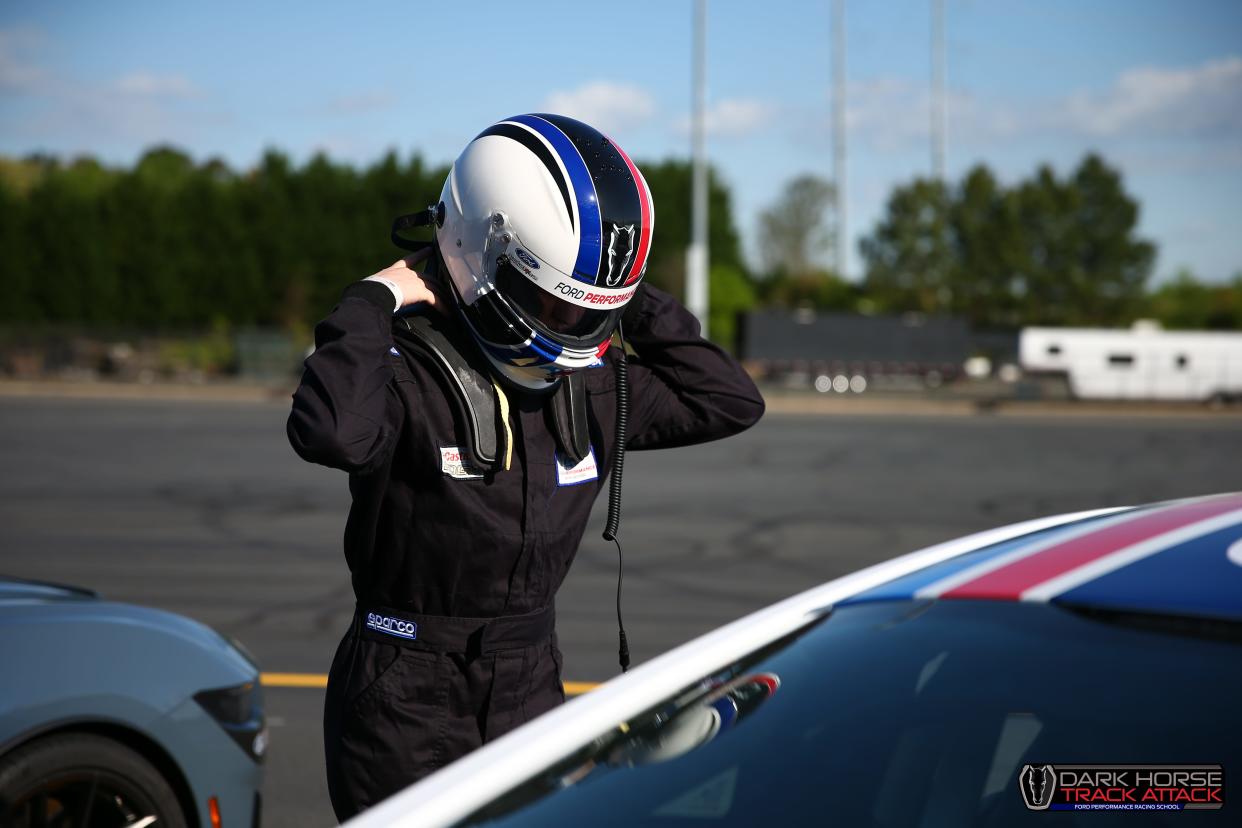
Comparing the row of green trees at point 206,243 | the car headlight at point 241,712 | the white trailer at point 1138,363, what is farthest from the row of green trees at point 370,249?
the car headlight at point 241,712

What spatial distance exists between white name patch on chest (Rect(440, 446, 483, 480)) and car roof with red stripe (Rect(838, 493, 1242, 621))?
2.83 ft

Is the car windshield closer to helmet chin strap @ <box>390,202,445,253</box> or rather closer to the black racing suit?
the black racing suit

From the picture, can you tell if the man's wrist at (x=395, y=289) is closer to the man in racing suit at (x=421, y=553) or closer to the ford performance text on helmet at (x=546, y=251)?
the man in racing suit at (x=421, y=553)

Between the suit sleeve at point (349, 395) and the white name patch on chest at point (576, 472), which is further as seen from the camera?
the white name patch on chest at point (576, 472)

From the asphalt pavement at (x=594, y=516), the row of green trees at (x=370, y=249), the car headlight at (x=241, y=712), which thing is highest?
the row of green trees at (x=370, y=249)

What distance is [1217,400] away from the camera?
37.8 meters

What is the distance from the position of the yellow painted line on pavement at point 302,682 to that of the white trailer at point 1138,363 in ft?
109

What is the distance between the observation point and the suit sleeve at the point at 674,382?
3115 millimetres

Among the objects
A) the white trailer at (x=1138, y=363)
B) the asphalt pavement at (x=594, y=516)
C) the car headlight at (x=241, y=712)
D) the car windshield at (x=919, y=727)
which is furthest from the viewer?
the white trailer at (x=1138, y=363)

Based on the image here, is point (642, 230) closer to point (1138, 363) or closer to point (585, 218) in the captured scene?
point (585, 218)

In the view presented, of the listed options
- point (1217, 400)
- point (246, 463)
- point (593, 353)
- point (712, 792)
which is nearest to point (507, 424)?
point (593, 353)

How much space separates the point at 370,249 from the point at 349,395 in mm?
58567

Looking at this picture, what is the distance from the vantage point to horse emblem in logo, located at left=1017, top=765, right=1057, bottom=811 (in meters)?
1.83

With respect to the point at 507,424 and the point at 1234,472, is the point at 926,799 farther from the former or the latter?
the point at 1234,472
